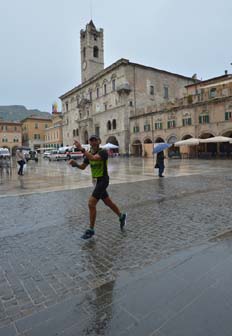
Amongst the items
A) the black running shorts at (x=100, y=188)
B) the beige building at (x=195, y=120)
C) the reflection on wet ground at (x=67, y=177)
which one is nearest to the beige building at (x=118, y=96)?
the beige building at (x=195, y=120)

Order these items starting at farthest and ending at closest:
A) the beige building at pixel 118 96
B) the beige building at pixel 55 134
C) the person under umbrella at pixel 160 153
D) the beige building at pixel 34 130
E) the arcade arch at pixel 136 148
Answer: the beige building at pixel 34 130, the beige building at pixel 55 134, the arcade arch at pixel 136 148, the beige building at pixel 118 96, the person under umbrella at pixel 160 153

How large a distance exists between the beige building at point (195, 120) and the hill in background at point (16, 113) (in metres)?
115

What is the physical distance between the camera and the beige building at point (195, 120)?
103 ft

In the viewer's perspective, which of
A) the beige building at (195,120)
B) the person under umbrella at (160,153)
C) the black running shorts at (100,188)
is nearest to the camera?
the black running shorts at (100,188)

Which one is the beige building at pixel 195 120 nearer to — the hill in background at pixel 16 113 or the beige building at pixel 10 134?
the beige building at pixel 10 134

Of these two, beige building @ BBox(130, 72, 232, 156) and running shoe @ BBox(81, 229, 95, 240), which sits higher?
beige building @ BBox(130, 72, 232, 156)

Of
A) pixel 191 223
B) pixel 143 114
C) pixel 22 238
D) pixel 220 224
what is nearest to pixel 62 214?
pixel 22 238

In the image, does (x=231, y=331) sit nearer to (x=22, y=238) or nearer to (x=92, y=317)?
(x=92, y=317)

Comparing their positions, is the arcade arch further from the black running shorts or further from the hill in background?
the hill in background

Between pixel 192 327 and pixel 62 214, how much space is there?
179 inches

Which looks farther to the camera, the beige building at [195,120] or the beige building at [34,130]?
the beige building at [34,130]

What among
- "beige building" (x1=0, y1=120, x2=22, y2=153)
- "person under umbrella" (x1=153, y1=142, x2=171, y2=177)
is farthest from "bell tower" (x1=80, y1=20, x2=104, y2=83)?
"person under umbrella" (x1=153, y1=142, x2=171, y2=177)

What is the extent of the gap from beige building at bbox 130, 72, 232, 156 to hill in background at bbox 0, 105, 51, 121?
377ft

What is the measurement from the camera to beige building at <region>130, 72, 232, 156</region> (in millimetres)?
31453
